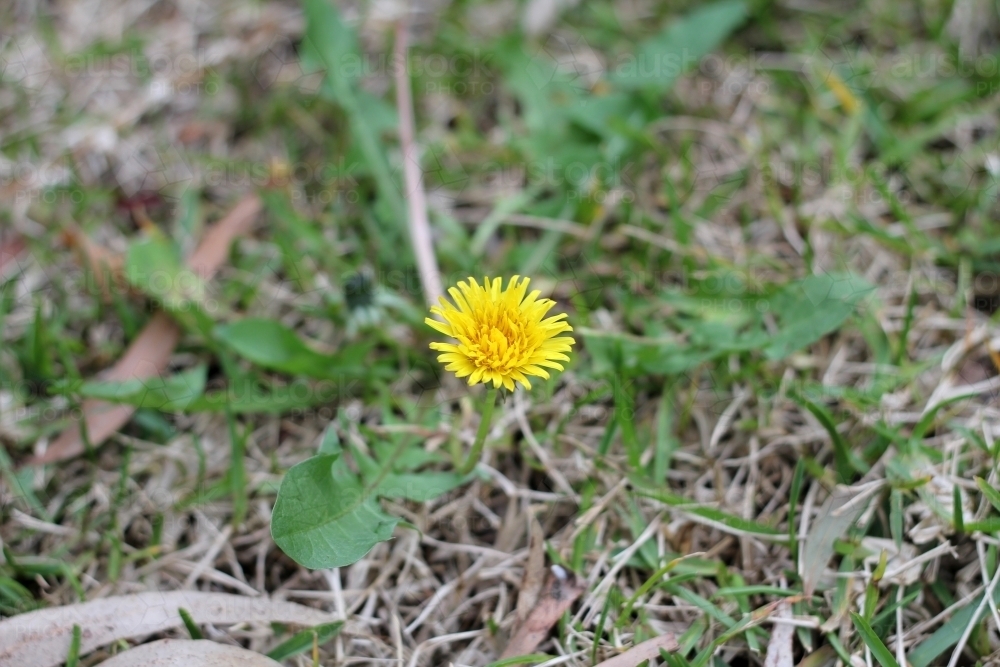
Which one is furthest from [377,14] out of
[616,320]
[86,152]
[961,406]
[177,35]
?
[961,406]

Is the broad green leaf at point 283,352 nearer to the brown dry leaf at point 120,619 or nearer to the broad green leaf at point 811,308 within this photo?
the brown dry leaf at point 120,619

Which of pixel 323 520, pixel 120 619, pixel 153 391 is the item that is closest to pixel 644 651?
pixel 323 520

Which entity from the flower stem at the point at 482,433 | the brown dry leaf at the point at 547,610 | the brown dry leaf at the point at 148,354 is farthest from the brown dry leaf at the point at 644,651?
the brown dry leaf at the point at 148,354

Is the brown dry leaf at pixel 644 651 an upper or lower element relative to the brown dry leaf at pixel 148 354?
lower

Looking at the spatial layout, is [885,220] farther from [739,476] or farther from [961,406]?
[739,476]

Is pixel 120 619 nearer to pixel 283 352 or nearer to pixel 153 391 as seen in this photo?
pixel 153 391

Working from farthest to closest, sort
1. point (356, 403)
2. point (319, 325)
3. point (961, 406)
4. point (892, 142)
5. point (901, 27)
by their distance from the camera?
point (901, 27) < point (892, 142) < point (319, 325) < point (356, 403) < point (961, 406)
